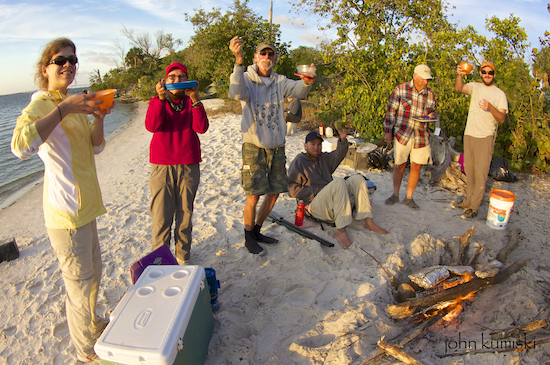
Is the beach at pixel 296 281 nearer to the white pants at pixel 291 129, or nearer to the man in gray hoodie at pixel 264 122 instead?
the man in gray hoodie at pixel 264 122

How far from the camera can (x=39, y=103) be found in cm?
175

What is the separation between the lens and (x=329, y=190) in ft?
12.1

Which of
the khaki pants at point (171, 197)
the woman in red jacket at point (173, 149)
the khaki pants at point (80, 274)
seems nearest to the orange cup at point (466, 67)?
the woman in red jacket at point (173, 149)

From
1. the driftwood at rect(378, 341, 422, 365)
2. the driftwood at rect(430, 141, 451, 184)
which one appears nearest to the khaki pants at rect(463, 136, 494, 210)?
the driftwood at rect(430, 141, 451, 184)

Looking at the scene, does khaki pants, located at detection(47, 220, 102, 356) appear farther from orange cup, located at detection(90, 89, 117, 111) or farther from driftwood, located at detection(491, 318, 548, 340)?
driftwood, located at detection(491, 318, 548, 340)

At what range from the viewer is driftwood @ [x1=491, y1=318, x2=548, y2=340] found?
2.00m

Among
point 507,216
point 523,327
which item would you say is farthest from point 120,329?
point 507,216

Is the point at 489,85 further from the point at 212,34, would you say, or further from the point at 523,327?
the point at 212,34

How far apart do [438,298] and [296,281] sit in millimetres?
1190

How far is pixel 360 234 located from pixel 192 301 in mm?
2410

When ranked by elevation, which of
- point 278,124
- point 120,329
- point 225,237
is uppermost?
point 278,124

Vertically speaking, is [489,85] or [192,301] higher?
[489,85]

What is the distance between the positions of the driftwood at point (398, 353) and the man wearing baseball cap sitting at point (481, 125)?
10.2ft

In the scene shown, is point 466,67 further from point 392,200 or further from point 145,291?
point 145,291
